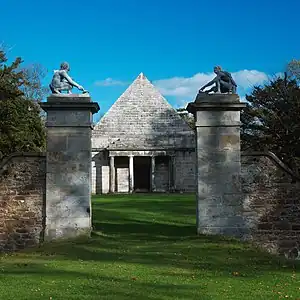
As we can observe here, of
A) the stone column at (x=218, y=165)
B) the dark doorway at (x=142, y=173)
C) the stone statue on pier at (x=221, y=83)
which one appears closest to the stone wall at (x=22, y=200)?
the stone column at (x=218, y=165)

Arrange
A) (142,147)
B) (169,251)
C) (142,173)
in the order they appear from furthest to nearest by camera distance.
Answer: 1. (142,173)
2. (142,147)
3. (169,251)

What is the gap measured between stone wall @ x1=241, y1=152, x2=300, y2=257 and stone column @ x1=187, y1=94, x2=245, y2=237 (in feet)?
1.16

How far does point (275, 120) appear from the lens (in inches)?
962

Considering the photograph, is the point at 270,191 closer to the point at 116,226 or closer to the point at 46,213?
the point at 116,226

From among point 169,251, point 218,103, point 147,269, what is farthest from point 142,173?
point 147,269

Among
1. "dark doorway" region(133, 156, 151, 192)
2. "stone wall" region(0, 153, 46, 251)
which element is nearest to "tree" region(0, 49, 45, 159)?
"stone wall" region(0, 153, 46, 251)

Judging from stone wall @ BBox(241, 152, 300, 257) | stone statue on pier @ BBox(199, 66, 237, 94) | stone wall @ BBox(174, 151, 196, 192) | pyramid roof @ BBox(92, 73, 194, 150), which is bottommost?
stone wall @ BBox(241, 152, 300, 257)

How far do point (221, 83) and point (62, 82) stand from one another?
151 inches

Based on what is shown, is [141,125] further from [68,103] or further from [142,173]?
[68,103]

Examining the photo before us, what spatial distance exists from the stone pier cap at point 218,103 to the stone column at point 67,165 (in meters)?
2.48

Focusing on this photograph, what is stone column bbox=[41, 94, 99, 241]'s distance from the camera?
11961 millimetres

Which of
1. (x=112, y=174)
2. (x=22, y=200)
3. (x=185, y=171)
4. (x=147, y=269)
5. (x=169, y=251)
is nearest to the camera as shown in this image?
(x=147, y=269)

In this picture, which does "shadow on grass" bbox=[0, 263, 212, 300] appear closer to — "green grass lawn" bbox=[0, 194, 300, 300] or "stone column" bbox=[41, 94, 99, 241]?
"green grass lawn" bbox=[0, 194, 300, 300]

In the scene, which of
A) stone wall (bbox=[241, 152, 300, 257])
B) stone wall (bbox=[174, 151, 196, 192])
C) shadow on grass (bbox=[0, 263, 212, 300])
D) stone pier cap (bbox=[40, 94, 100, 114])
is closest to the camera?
shadow on grass (bbox=[0, 263, 212, 300])
